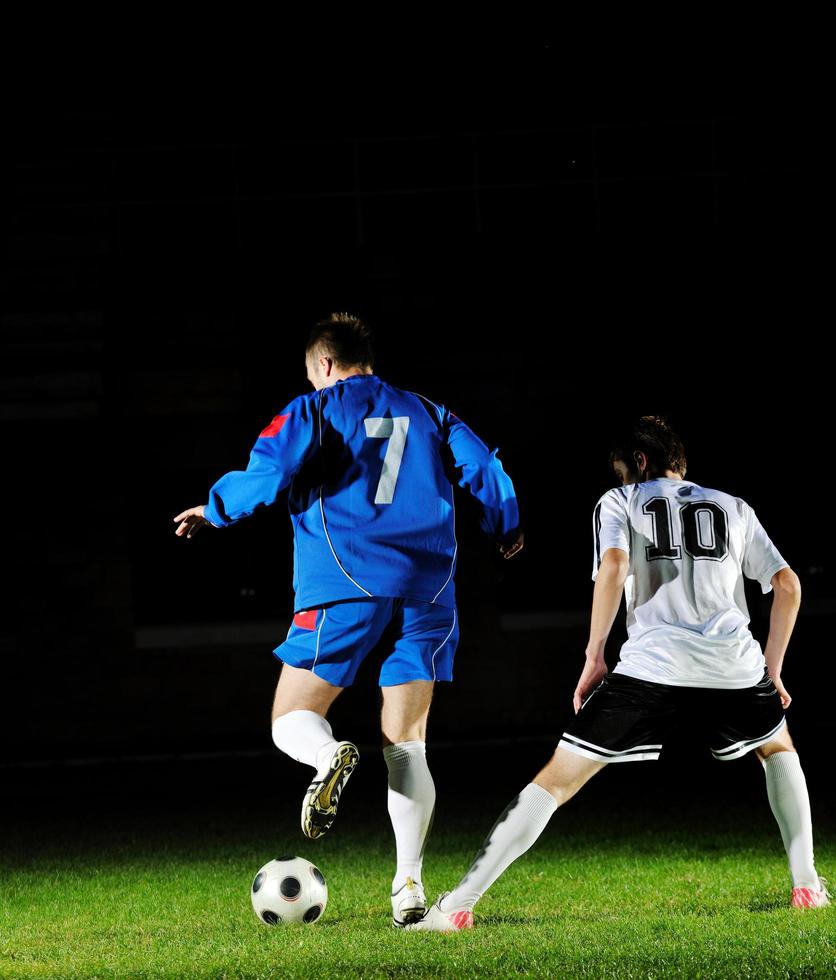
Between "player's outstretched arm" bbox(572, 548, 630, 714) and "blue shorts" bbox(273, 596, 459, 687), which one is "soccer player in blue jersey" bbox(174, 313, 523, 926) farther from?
"player's outstretched arm" bbox(572, 548, 630, 714)

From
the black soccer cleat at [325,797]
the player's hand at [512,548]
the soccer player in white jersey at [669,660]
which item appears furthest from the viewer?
the player's hand at [512,548]

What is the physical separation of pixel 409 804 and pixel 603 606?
1012 mm

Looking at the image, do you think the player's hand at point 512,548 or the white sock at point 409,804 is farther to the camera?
the player's hand at point 512,548

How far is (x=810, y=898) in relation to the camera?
186 inches

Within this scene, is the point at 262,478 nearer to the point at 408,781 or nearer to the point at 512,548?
the point at 512,548

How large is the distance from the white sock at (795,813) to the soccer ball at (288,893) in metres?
1.75

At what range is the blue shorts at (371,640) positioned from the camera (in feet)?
15.3

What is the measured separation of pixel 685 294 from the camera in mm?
12180

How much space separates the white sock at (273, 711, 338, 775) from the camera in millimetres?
4438

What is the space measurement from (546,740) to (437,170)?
6.75 m

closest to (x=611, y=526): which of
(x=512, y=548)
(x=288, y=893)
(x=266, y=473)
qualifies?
(x=512, y=548)

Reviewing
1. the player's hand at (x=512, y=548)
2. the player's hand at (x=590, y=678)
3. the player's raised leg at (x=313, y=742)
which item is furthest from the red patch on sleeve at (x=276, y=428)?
the player's hand at (x=590, y=678)

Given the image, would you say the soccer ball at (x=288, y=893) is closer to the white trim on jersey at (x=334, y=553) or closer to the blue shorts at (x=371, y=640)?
the blue shorts at (x=371, y=640)

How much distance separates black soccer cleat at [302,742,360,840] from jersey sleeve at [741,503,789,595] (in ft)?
5.52
